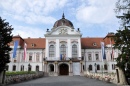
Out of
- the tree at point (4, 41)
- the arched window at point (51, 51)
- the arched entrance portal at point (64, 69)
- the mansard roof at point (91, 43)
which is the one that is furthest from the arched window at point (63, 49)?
the tree at point (4, 41)

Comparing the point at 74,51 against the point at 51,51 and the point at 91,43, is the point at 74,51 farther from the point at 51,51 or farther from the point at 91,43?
the point at 91,43

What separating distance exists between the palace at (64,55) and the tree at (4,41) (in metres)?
23.9

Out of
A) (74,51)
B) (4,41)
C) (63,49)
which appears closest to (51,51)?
(63,49)

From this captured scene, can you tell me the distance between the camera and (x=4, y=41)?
14.0 m

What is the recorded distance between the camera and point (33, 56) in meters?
43.8

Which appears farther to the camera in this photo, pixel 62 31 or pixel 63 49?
pixel 62 31

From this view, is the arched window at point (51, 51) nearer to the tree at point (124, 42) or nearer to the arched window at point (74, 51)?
the arched window at point (74, 51)

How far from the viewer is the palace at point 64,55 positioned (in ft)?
127

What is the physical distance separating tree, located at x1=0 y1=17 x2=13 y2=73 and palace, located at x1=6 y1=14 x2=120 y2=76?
78.5 ft

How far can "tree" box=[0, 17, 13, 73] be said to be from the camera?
1330 cm

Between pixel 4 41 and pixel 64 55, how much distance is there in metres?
26.6

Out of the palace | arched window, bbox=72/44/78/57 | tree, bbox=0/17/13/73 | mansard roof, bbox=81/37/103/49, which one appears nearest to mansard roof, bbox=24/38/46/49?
the palace

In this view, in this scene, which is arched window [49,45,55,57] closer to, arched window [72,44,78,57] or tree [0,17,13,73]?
arched window [72,44,78,57]

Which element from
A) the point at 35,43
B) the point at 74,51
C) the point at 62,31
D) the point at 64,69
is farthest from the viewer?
the point at 35,43
